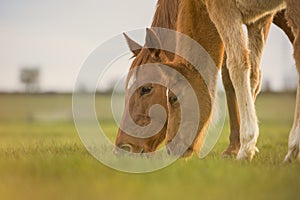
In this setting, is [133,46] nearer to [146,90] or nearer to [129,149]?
[146,90]

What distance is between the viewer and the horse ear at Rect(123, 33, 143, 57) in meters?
8.23

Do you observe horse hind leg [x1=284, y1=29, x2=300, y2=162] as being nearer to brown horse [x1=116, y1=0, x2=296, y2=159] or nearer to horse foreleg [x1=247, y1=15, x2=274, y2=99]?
brown horse [x1=116, y1=0, x2=296, y2=159]

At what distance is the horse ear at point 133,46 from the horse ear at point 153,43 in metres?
0.53

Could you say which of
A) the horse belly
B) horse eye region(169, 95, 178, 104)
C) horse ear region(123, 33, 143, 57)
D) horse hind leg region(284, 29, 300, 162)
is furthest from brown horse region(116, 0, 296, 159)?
horse hind leg region(284, 29, 300, 162)

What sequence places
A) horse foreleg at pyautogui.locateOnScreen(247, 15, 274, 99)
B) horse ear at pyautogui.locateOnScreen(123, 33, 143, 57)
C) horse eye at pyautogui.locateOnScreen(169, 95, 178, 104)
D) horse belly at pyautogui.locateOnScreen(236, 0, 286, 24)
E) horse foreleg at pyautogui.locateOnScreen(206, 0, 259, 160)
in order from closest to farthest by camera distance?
horse belly at pyautogui.locateOnScreen(236, 0, 286, 24) → horse foreleg at pyautogui.locateOnScreen(206, 0, 259, 160) → horse eye at pyautogui.locateOnScreen(169, 95, 178, 104) → horse foreleg at pyautogui.locateOnScreen(247, 15, 274, 99) → horse ear at pyautogui.locateOnScreen(123, 33, 143, 57)

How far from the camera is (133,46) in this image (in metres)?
8.27

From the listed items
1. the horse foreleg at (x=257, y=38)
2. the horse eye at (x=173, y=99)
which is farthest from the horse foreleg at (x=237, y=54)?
the horse foreleg at (x=257, y=38)

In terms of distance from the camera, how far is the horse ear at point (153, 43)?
7.45m

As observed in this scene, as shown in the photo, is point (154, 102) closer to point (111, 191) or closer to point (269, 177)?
point (269, 177)

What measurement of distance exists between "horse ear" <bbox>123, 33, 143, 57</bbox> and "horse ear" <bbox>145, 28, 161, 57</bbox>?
0.53 meters

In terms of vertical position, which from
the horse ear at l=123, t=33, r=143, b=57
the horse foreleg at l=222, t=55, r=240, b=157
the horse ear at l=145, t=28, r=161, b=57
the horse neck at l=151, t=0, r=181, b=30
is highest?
the horse neck at l=151, t=0, r=181, b=30

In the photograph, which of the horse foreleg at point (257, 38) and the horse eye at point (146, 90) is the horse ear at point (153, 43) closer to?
the horse eye at point (146, 90)

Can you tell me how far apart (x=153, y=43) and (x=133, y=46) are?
0.74 m

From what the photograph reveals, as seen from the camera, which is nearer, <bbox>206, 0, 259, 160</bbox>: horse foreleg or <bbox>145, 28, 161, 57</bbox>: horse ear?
<bbox>206, 0, 259, 160</bbox>: horse foreleg
